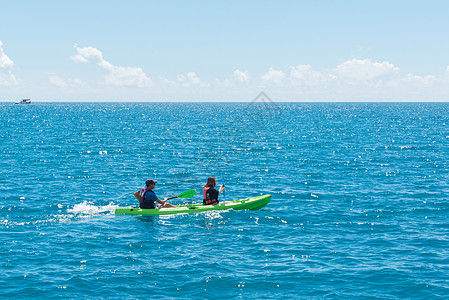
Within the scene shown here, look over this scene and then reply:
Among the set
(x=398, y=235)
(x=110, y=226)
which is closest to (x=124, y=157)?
(x=110, y=226)

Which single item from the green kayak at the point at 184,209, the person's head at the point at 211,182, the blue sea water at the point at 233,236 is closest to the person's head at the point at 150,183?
the green kayak at the point at 184,209

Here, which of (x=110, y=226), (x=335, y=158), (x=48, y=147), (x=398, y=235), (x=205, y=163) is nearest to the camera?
(x=398, y=235)

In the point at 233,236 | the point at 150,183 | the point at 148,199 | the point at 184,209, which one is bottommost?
the point at 233,236

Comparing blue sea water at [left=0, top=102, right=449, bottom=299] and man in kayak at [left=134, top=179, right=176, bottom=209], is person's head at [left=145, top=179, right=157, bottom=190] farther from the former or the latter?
blue sea water at [left=0, top=102, right=449, bottom=299]

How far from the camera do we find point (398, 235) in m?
17.9

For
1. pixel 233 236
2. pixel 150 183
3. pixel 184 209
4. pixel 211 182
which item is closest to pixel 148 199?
pixel 150 183

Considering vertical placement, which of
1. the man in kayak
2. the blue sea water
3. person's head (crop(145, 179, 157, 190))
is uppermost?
person's head (crop(145, 179, 157, 190))

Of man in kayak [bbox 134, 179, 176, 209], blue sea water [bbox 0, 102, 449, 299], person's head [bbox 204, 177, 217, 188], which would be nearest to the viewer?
blue sea water [bbox 0, 102, 449, 299]

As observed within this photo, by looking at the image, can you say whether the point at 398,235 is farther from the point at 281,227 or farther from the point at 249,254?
the point at 249,254

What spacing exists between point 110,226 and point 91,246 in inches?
111

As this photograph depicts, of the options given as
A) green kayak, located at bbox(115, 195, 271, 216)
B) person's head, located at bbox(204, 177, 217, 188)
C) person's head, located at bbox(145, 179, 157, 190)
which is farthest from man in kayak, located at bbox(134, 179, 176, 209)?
person's head, located at bbox(204, 177, 217, 188)

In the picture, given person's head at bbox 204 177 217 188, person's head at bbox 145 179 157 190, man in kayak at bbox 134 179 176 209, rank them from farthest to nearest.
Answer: person's head at bbox 204 177 217 188
man in kayak at bbox 134 179 176 209
person's head at bbox 145 179 157 190

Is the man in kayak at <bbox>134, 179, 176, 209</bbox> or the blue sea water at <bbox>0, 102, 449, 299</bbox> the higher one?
the man in kayak at <bbox>134, 179, 176, 209</bbox>

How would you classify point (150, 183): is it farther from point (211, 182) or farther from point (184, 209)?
point (211, 182)
